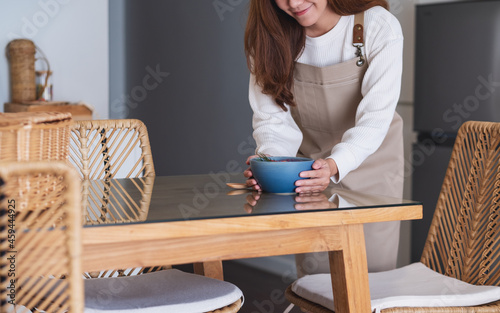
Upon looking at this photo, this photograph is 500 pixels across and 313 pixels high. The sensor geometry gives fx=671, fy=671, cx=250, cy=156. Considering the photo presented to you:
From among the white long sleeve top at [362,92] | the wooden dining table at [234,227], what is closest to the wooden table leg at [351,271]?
the wooden dining table at [234,227]

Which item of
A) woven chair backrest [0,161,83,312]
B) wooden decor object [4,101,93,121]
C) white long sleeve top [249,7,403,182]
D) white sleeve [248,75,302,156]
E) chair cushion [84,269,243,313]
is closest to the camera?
woven chair backrest [0,161,83,312]

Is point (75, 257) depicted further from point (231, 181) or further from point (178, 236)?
point (231, 181)

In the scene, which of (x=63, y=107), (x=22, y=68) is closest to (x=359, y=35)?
(x=63, y=107)

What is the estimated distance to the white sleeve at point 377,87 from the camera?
1.65 metres

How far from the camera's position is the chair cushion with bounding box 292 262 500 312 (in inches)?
56.1

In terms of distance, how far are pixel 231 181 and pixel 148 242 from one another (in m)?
0.56

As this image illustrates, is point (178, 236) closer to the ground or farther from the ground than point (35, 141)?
closer to the ground

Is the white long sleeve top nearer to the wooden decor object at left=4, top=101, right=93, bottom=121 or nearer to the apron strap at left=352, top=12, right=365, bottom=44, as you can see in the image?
the apron strap at left=352, top=12, right=365, bottom=44

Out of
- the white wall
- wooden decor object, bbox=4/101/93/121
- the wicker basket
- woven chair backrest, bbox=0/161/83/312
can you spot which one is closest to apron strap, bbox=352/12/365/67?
the wicker basket

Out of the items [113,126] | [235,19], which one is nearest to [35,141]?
[113,126]

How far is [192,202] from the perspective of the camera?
4.24ft

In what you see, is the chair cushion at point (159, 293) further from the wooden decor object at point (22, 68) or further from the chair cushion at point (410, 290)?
the wooden decor object at point (22, 68)

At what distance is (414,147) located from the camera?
306 centimetres

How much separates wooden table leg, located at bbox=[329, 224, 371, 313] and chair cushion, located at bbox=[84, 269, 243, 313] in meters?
0.25
